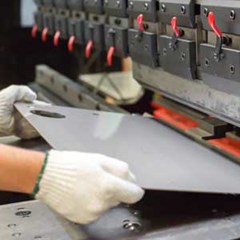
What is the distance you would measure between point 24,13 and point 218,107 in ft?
7.59

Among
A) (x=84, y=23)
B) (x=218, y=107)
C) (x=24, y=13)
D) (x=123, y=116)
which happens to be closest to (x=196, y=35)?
(x=218, y=107)

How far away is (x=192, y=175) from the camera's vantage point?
1089mm

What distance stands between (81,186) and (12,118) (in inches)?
27.6

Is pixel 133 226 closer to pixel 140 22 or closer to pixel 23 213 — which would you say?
pixel 23 213

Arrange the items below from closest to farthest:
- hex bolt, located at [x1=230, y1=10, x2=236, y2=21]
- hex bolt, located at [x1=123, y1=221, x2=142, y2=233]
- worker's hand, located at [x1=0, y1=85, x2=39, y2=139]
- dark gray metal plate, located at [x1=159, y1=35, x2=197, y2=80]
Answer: hex bolt, located at [x1=123, y1=221, x2=142, y2=233], hex bolt, located at [x1=230, y1=10, x2=236, y2=21], dark gray metal plate, located at [x1=159, y1=35, x2=197, y2=80], worker's hand, located at [x1=0, y1=85, x2=39, y2=139]

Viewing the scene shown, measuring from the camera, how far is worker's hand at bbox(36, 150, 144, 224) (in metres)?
0.90

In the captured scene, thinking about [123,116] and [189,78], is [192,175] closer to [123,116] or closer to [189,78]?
[189,78]

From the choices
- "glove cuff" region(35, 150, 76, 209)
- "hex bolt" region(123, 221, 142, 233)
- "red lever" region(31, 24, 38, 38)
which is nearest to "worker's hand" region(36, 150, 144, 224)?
"glove cuff" region(35, 150, 76, 209)

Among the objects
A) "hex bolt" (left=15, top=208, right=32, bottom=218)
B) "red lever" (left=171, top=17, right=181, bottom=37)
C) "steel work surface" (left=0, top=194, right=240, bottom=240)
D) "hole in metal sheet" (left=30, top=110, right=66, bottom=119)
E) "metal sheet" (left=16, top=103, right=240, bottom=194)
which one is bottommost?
"steel work surface" (left=0, top=194, right=240, bottom=240)

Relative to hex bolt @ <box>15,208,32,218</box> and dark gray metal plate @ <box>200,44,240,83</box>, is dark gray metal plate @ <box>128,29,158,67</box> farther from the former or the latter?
hex bolt @ <box>15,208,32,218</box>

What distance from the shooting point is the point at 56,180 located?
0.91 m

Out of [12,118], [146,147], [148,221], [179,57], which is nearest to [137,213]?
[148,221]

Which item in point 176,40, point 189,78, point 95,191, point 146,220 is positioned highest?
point 176,40

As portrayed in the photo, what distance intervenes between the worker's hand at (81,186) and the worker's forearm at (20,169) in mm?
18
